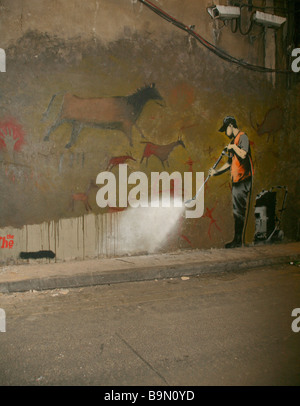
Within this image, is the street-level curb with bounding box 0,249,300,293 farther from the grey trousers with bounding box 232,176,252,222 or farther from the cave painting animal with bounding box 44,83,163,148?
the cave painting animal with bounding box 44,83,163,148

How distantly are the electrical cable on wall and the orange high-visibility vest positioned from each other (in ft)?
4.85

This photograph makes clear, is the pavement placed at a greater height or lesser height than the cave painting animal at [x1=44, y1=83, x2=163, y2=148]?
lesser

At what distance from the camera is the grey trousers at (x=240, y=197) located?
774 centimetres

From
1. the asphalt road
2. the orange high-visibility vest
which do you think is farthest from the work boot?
the asphalt road

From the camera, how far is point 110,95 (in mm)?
6438

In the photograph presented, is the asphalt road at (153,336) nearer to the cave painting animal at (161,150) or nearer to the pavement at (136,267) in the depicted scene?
the pavement at (136,267)

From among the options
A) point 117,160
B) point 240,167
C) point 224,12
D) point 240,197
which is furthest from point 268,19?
point 117,160

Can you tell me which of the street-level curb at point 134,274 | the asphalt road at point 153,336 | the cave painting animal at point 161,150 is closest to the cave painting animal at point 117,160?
the cave painting animal at point 161,150

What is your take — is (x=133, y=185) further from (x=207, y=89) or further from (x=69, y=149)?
(x=207, y=89)

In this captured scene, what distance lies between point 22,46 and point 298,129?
20.3 ft

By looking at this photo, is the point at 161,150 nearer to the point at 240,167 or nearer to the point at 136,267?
the point at 240,167

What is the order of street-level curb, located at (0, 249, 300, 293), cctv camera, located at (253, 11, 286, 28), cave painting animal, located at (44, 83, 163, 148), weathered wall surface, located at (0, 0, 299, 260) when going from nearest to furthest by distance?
street-level curb, located at (0, 249, 300, 293), weathered wall surface, located at (0, 0, 299, 260), cave painting animal, located at (44, 83, 163, 148), cctv camera, located at (253, 11, 286, 28)

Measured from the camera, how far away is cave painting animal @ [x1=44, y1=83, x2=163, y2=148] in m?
6.15

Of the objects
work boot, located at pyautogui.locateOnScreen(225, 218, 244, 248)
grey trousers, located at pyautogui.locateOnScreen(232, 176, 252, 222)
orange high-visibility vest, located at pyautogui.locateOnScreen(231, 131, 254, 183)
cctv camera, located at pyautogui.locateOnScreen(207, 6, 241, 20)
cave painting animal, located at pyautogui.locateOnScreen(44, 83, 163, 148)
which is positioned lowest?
work boot, located at pyautogui.locateOnScreen(225, 218, 244, 248)
